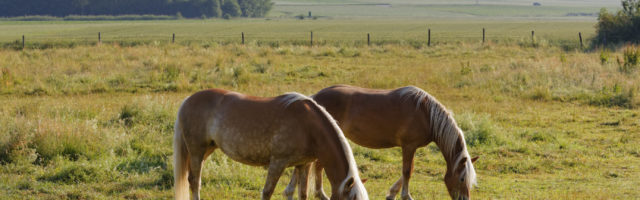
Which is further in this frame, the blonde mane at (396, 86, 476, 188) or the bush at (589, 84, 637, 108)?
the bush at (589, 84, 637, 108)

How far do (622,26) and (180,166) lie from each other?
33303mm

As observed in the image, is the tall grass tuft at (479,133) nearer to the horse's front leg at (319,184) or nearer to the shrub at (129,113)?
the horse's front leg at (319,184)

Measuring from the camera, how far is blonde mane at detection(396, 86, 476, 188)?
671 centimetres

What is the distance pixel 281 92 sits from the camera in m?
17.7

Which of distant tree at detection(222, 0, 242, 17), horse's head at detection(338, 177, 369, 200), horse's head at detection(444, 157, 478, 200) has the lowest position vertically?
horse's head at detection(444, 157, 478, 200)

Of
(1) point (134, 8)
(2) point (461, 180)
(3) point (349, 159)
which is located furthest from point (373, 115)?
(1) point (134, 8)

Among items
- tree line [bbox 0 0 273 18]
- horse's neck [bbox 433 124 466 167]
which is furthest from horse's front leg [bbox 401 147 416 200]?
tree line [bbox 0 0 273 18]

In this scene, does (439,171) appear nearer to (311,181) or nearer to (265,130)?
(311,181)

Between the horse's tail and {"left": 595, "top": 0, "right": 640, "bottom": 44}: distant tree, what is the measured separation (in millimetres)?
32205

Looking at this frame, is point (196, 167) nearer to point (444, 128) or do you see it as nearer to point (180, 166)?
point (180, 166)

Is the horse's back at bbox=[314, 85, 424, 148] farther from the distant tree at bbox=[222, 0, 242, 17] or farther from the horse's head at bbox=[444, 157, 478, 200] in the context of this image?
the distant tree at bbox=[222, 0, 242, 17]

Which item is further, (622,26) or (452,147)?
(622,26)

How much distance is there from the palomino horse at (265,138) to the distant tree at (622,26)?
3215 cm

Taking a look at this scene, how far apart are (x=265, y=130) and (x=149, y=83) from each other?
46.2 ft
